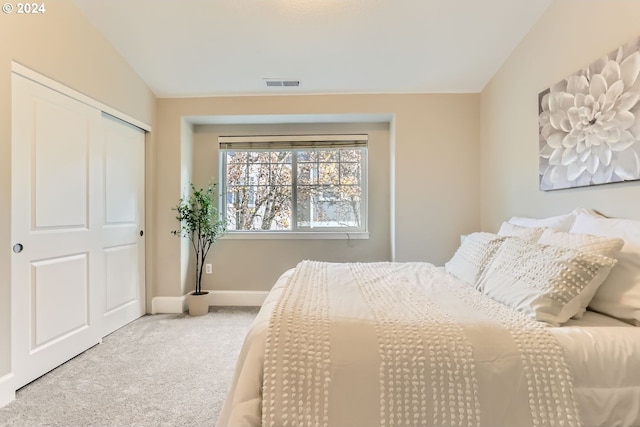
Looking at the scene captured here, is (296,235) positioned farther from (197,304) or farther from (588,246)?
(588,246)

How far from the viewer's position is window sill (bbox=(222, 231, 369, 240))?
345cm

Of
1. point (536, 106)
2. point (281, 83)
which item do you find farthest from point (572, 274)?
point (281, 83)

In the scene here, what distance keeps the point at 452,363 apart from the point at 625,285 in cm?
89

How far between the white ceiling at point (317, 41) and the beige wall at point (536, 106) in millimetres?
195

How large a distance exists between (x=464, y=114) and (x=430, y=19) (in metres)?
1.13

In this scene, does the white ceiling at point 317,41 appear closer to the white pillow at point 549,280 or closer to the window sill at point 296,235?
the window sill at point 296,235

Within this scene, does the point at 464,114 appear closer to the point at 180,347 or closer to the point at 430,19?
the point at 430,19

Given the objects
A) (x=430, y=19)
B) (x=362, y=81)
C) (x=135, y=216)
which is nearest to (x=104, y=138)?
(x=135, y=216)

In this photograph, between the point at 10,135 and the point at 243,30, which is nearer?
the point at 10,135

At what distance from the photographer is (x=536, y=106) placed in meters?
2.26

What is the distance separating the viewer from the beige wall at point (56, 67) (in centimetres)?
171

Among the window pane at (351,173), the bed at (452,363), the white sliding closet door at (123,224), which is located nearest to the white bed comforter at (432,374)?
the bed at (452,363)

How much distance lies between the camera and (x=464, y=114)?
10.2ft

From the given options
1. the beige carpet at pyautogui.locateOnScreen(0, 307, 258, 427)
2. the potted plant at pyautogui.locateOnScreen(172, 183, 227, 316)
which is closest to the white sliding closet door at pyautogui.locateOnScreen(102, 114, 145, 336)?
the beige carpet at pyautogui.locateOnScreen(0, 307, 258, 427)
